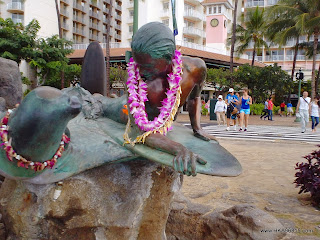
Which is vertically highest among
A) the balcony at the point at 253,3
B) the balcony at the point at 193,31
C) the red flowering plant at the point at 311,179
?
the balcony at the point at 253,3

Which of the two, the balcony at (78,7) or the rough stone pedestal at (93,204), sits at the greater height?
the balcony at (78,7)

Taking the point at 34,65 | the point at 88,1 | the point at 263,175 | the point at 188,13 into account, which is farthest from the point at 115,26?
the point at 263,175

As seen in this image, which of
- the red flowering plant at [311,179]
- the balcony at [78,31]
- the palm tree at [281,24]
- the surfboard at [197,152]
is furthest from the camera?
the balcony at [78,31]

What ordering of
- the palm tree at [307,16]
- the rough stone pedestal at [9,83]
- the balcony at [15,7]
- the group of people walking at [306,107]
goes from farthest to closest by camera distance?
the balcony at [15,7], the palm tree at [307,16], the group of people walking at [306,107], the rough stone pedestal at [9,83]

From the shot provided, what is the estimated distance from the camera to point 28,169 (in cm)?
160

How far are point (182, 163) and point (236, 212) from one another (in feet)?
5.05

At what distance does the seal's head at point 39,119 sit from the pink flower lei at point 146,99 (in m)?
0.44

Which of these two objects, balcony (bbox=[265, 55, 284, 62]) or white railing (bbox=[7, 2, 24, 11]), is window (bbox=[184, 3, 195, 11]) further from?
white railing (bbox=[7, 2, 24, 11])

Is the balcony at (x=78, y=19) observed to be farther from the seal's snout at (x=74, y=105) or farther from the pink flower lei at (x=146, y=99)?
the seal's snout at (x=74, y=105)

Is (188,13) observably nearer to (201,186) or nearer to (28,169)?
(201,186)

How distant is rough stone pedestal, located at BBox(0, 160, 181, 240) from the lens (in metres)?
1.84

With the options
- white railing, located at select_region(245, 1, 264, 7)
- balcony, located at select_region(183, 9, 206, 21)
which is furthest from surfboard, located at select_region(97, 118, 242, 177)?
white railing, located at select_region(245, 1, 264, 7)

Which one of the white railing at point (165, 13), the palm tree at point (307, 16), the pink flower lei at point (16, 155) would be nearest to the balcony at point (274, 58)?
the white railing at point (165, 13)

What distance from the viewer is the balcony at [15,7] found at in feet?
103
